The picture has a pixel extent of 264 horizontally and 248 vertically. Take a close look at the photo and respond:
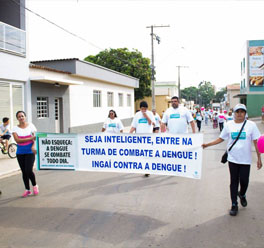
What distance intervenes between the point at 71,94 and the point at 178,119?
1228 centimetres

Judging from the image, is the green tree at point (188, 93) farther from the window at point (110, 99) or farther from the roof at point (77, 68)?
the roof at point (77, 68)

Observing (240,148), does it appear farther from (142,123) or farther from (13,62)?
(13,62)

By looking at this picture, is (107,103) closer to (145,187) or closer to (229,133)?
(145,187)

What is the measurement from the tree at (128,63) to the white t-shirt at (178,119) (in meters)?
30.3

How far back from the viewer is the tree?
3797 centimetres

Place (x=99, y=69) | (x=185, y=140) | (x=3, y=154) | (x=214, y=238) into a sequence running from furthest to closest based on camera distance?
(x=99, y=69), (x=3, y=154), (x=185, y=140), (x=214, y=238)

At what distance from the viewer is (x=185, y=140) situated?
540 cm

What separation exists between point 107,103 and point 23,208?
19644 millimetres

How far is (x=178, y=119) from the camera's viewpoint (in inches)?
296

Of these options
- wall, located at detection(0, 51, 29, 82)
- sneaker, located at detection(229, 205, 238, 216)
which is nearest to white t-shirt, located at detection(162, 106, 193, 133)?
sneaker, located at detection(229, 205, 238, 216)

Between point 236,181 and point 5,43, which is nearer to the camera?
point 236,181

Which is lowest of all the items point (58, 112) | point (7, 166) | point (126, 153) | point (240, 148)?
point (7, 166)

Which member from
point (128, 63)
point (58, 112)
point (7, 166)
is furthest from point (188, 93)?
point (7, 166)

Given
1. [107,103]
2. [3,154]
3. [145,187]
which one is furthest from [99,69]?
[145,187]
